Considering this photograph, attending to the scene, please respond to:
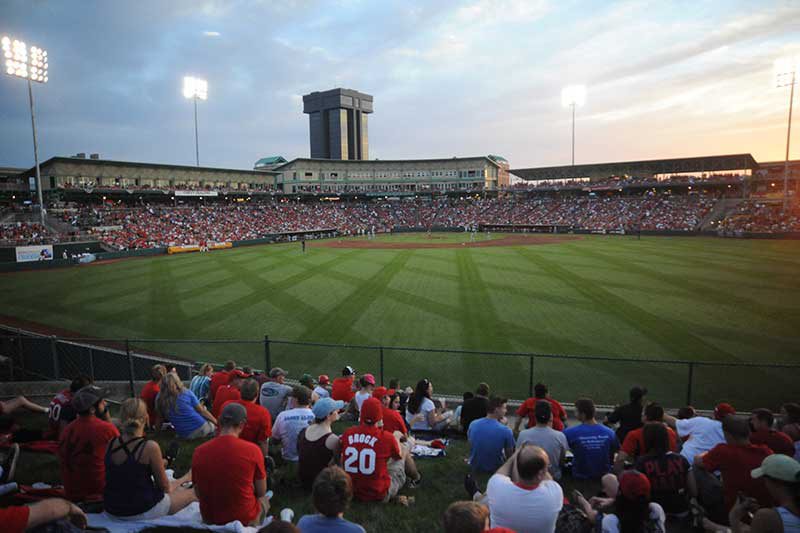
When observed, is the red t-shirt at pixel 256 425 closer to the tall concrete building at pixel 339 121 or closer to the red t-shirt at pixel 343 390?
the red t-shirt at pixel 343 390

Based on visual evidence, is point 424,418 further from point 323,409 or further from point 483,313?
point 483,313

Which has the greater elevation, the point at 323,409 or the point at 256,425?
the point at 323,409

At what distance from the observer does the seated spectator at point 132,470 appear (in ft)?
13.4

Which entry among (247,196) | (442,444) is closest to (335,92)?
(247,196)

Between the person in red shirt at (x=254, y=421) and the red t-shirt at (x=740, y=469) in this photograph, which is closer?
the red t-shirt at (x=740, y=469)

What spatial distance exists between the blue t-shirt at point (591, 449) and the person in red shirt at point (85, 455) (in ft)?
18.4

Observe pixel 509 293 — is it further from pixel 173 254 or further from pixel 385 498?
pixel 173 254

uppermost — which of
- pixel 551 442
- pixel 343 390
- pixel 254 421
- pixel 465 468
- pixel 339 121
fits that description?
pixel 339 121

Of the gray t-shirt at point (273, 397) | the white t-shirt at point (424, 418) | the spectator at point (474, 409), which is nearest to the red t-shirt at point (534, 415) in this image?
the spectator at point (474, 409)

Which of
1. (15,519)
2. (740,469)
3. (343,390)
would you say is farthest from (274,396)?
(740,469)

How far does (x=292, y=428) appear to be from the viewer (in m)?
6.22

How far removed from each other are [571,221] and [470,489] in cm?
7495

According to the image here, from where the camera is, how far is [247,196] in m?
81.4

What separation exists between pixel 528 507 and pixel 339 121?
19095 centimetres
